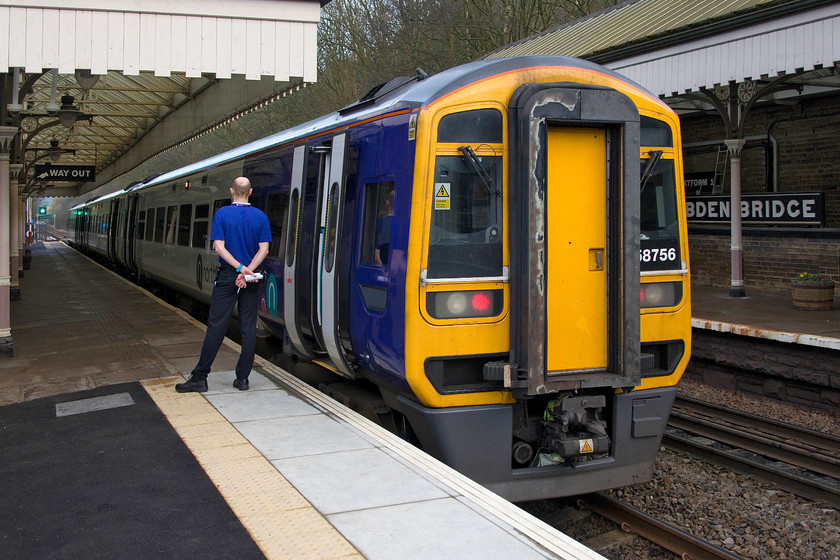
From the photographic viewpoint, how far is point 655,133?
5.52 meters

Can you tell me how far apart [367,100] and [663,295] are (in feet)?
8.80

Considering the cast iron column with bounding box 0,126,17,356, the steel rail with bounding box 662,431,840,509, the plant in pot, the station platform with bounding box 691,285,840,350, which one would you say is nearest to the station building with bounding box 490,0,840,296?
the station platform with bounding box 691,285,840,350

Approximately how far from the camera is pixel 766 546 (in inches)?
213

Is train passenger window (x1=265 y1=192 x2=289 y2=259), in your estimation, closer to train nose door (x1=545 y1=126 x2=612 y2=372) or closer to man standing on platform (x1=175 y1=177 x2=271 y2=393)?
man standing on platform (x1=175 y1=177 x2=271 y2=393)

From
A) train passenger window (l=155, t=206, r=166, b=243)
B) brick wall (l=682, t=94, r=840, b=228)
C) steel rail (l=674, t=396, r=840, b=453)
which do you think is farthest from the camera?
train passenger window (l=155, t=206, r=166, b=243)

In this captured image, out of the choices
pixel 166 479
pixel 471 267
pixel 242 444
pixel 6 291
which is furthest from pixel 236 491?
pixel 6 291

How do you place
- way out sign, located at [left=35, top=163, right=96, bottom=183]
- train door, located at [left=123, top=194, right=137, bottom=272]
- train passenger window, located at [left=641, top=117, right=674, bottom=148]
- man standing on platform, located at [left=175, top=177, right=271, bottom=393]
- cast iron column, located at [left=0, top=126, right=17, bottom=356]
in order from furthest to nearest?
1. way out sign, located at [left=35, top=163, right=96, bottom=183]
2. train door, located at [left=123, top=194, right=137, bottom=272]
3. cast iron column, located at [left=0, top=126, right=17, bottom=356]
4. man standing on platform, located at [left=175, top=177, right=271, bottom=393]
5. train passenger window, located at [left=641, top=117, right=674, bottom=148]

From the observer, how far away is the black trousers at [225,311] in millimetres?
6594

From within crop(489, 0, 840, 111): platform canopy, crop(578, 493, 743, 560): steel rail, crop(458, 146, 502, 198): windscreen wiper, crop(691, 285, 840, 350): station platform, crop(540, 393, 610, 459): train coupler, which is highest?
crop(489, 0, 840, 111): platform canopy

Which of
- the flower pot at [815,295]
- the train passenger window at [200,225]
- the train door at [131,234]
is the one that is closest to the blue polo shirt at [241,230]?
the train passenger window at [200,225]

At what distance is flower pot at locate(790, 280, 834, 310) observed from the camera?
461 inches

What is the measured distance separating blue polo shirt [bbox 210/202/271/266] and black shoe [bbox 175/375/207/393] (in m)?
1.06

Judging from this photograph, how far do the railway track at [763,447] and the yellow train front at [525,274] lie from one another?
2.23 metres

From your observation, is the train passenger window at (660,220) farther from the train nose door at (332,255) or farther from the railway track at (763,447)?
the railway track at (763,447)
